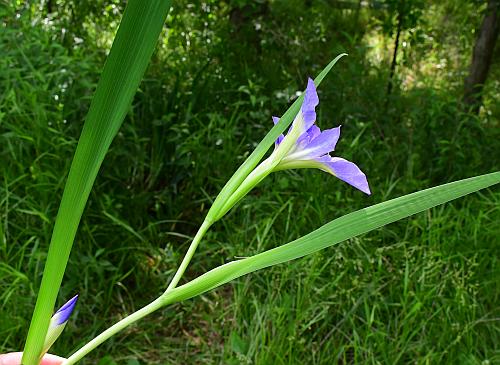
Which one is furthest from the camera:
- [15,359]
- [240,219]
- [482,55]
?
[482,55]

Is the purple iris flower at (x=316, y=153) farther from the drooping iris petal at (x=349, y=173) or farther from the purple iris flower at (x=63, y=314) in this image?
the purple iris flower at (x=63, y=314)

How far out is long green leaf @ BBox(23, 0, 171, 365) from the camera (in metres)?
0.52

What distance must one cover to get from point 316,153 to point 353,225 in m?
0.09

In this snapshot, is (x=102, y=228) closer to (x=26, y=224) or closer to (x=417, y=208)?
(x=26, y=224)

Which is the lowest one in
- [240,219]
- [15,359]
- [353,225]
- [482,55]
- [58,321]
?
[240,219]

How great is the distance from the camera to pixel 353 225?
0.60m

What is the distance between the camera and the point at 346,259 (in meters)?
1.90

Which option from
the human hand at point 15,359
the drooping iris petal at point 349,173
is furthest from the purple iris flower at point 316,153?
the human hand at point 15,359

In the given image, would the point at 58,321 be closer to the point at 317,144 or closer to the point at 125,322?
the point at 125,322

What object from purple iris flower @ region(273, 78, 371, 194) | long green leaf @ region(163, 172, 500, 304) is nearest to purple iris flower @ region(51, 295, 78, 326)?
long green leaf @ region(163, 172, 500, 304)

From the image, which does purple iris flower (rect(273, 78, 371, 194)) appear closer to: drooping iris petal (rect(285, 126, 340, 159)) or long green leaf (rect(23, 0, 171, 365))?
drooping iris petal (rect(285, 126, 340, 159))

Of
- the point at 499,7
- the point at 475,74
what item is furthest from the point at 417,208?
the point at 475,74

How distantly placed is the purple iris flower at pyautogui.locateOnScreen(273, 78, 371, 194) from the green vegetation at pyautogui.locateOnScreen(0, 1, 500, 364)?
3.49 ft

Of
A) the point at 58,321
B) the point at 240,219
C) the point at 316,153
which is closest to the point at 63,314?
the point at 58,321
